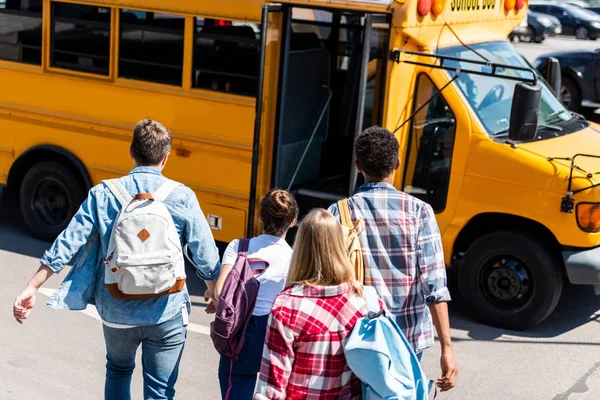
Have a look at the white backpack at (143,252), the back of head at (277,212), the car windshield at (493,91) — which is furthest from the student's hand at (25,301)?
the car windshield at (493,91)

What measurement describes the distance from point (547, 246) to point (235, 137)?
2.54 meters

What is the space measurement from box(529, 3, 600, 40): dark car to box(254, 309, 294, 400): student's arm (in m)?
35.1

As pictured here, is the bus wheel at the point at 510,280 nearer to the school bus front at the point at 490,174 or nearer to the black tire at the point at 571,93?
the school bus front at the point at 490,174

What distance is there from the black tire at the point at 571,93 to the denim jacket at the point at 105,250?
12.6 m

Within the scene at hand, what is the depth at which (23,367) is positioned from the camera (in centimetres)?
575

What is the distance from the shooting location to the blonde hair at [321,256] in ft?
10.5

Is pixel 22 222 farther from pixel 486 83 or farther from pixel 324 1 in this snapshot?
pixel 486 83

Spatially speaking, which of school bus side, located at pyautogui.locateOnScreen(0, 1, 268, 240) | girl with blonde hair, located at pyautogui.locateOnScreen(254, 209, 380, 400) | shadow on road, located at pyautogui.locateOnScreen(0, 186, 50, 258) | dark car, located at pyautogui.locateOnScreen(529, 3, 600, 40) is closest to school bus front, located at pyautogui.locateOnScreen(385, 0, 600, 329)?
school bus side, located at pyautogui.locateOnScreen(0, 1, 268, 240)

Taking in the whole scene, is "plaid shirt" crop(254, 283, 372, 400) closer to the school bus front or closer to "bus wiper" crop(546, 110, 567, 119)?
the school bus front

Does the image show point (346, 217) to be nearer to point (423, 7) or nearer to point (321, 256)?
point (321, 256)

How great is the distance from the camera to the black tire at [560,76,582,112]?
15.5 meters

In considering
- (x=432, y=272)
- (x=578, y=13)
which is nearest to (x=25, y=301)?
(x=432, y=272)

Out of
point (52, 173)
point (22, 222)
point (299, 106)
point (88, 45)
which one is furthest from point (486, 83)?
point (22, 222)

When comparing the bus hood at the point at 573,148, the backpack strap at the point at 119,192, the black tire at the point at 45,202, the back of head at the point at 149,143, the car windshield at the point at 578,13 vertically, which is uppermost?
the car windshield at the point at 578,13
